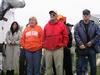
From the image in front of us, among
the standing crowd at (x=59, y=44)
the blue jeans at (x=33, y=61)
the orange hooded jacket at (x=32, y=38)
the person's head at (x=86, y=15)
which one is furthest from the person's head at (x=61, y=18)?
the person's head at (x=86, y=15)

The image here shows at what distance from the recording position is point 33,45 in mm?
11562

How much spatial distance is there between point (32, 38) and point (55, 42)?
89 centimetres

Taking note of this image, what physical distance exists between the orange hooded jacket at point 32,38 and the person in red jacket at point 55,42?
0.38 meters

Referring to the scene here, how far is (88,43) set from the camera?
10633mm

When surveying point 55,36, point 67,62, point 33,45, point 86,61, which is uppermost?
point 55,36

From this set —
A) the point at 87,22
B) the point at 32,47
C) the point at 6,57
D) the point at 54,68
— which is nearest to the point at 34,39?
the point at 32,47

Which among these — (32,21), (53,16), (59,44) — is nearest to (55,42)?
(59,44)

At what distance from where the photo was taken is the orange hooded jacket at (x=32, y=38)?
Answer: 1155 cm

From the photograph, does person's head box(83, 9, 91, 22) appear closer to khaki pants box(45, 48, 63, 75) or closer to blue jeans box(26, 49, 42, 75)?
khaki pants box(45, 48, 63, 75)

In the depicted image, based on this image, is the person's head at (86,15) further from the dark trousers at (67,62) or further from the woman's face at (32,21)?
the woman's face at (32,21)

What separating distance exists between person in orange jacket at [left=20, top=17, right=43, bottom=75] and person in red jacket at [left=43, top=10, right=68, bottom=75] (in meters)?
0.40

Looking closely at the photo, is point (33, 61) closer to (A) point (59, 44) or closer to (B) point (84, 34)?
(A) point (59, 44)

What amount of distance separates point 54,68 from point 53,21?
133 centimetres

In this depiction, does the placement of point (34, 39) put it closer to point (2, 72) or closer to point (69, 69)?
point (69, 69)
